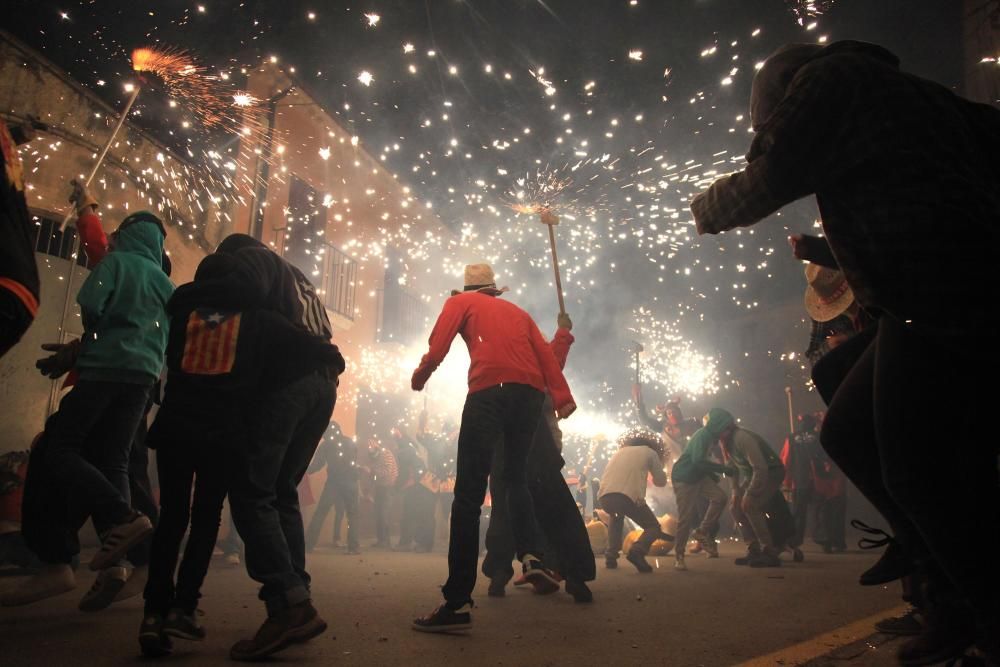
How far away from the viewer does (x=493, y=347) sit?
3.67m

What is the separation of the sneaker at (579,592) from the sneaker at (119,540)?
2581 mm

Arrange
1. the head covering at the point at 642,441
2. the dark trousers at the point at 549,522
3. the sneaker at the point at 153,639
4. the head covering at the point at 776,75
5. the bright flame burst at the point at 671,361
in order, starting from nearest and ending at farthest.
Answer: the head covering at the point at 776,75
the sneaker at the point at 153,639
the dark trousers at the point at 549,522
the head covering at the point at 642,441
the bright flame burst at the point at 671,361

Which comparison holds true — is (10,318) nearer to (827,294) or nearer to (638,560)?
(827,294)

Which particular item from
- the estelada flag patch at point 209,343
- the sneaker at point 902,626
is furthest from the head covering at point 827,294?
the estelada flag patch at point 209,343

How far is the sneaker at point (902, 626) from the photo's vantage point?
2609mm

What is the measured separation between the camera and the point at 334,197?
15125 millimetres

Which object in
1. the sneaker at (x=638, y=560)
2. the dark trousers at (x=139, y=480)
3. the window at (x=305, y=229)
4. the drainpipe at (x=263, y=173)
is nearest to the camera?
the dark trousers at (x=139, y=480)

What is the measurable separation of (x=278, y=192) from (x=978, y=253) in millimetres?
13126

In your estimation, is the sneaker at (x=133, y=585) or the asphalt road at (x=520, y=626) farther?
the sneaker at (x=133, y=585)

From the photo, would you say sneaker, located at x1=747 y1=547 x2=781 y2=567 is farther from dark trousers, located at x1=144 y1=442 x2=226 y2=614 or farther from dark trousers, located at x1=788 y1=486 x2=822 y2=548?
dark trousers, located at x1=144 y1=442 x2=226 y2=614

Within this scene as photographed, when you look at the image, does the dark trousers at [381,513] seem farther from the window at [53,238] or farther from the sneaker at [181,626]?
the sneaker at [181,626]

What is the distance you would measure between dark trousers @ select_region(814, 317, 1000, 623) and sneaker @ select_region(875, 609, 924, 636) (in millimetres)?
1539

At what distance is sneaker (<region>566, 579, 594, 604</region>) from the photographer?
3918 mm

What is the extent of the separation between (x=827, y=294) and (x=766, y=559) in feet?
16.4
